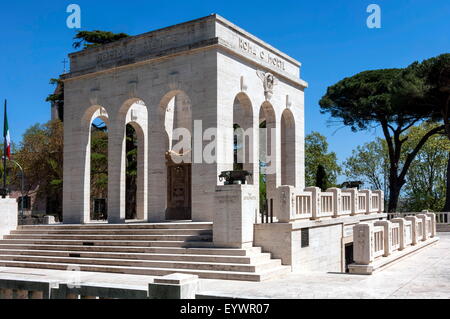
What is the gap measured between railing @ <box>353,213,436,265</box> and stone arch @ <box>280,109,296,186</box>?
247 inches

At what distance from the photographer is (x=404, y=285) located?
11984mm

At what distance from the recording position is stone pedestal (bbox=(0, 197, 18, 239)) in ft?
69.2

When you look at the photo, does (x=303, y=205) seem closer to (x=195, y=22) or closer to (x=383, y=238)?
(x=383, y=238)

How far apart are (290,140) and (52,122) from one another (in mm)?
22899

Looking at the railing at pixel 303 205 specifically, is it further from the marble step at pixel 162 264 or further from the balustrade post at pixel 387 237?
the balustrade post at pixel 387 237

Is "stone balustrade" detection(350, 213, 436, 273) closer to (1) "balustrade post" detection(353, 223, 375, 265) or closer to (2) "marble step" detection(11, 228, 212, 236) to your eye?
(1) "balustrade post" detection(353, 223, 375, 265)

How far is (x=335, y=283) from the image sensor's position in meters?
12.2

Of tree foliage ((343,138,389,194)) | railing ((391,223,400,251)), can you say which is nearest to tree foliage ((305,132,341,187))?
tree foliage ((343,138,389,194))

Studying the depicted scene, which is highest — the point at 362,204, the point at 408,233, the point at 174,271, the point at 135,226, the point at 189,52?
the point at 189,52

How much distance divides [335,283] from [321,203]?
266 inches

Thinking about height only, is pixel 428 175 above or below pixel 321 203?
above

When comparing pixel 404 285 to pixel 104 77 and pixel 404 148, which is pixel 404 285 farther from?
pixel 404 148

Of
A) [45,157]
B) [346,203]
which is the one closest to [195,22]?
[346,203]

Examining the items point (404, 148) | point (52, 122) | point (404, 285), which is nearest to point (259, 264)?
point (404, 285)
